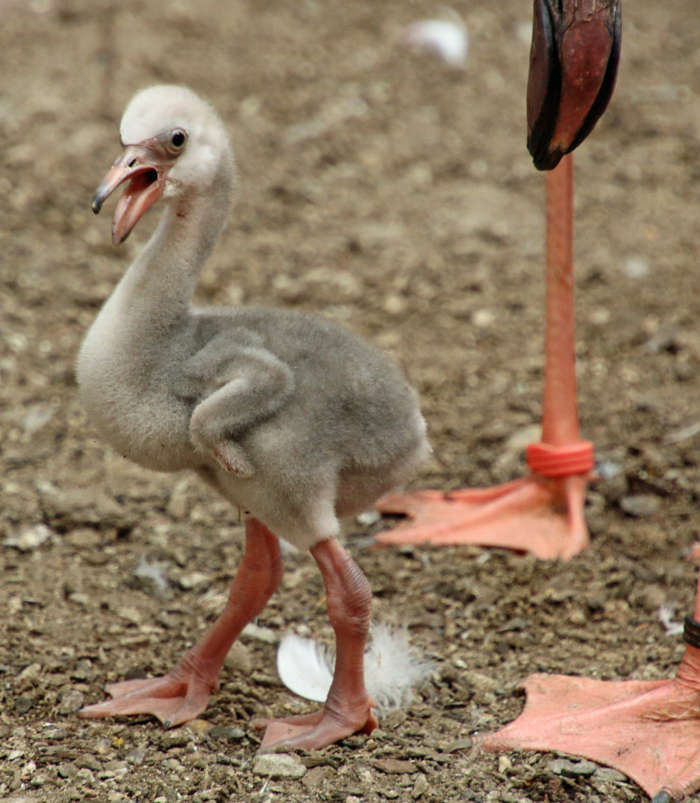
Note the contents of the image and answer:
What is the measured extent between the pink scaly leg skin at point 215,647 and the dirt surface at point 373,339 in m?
0.06

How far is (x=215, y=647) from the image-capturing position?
3.02 m

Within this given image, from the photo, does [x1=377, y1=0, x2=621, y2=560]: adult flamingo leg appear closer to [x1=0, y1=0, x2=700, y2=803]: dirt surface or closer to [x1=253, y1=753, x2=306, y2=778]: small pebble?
[x1=0, y1=0, x2=700, y2=803]: dirt surface

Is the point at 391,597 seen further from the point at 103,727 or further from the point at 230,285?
the point at 230,285

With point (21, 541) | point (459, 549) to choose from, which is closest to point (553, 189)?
point (459, 549)

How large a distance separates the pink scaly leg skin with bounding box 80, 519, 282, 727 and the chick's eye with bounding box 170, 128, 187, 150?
34.6 inches

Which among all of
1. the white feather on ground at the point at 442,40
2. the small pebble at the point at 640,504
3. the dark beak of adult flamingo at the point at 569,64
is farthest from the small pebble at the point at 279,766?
the white feather on ground at the point at 442,40

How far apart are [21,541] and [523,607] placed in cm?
144

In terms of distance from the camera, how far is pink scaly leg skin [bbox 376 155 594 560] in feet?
12.3

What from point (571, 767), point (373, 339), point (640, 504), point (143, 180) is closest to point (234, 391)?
point (143, 180)

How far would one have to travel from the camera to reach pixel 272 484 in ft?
8.66

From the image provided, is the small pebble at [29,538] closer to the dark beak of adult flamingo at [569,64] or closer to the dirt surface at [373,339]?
the dirt surface at [373,339]

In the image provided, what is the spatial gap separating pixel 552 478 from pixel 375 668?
1.00 metres

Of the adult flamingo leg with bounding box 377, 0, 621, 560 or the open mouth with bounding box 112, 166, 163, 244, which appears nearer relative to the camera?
the open mouth with bounding box 112, 166, 163, 244

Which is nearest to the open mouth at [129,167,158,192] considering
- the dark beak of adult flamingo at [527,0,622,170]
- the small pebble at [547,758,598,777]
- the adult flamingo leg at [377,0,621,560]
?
the dark beak of adult flamingo at [527,0,622,170]
